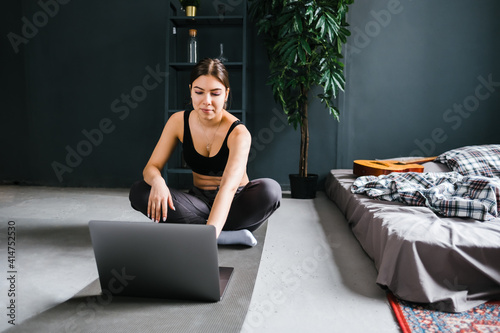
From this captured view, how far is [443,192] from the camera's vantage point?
1.76m

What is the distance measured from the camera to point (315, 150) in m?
3.30

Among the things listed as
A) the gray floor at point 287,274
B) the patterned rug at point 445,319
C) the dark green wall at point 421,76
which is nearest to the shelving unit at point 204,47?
the dark green wall at point 421,76

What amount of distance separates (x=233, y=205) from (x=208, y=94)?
1.71 feet

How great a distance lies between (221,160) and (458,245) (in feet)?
2.96

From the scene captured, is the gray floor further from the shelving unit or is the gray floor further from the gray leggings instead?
the shelving unit

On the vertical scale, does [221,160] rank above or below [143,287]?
above

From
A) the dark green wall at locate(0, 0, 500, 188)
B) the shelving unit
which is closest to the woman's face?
the shelving unit

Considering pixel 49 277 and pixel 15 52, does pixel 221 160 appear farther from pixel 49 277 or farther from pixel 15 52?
pixel 15 52

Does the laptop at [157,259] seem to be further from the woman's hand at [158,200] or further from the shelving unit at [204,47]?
the shelving unit at [204,47]

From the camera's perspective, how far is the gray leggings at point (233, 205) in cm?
159

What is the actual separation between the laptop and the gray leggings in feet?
1.56

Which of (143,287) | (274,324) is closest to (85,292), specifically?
(143,287)

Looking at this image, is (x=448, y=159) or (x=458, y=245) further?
(x=448, y=159)

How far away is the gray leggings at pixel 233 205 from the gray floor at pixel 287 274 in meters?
0.18
